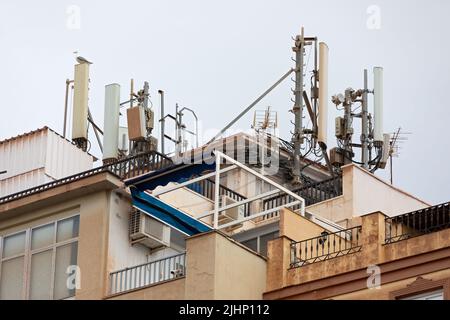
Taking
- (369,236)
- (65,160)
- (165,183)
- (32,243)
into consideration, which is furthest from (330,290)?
(65,160)

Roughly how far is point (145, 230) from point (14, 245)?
368 centimetres

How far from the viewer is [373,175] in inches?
2103

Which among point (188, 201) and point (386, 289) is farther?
point (188, 201)

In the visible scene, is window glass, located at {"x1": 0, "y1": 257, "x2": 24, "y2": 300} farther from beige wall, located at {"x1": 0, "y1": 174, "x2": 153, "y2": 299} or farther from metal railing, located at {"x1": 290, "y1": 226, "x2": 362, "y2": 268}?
metal railing, located at {"x1": 290, "y1": 226, "x2": 362, "y2": 268}

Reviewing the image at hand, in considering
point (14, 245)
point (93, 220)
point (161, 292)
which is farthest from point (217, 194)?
point (14, 245)

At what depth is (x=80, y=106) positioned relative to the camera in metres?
59.8

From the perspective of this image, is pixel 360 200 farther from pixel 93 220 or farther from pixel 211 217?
pixel 93 220

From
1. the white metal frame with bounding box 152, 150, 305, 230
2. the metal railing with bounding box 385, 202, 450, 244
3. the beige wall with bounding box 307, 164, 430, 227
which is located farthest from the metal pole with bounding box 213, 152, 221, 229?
the beige wall with bounding box 307, 164, 430, 227

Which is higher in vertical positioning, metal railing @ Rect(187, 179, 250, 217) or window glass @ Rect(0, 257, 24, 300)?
metal railing @ Rect(187, 179, 250, 217)

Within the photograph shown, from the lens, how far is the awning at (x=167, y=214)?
48281mm

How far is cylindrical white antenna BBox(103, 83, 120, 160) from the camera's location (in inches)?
2288
